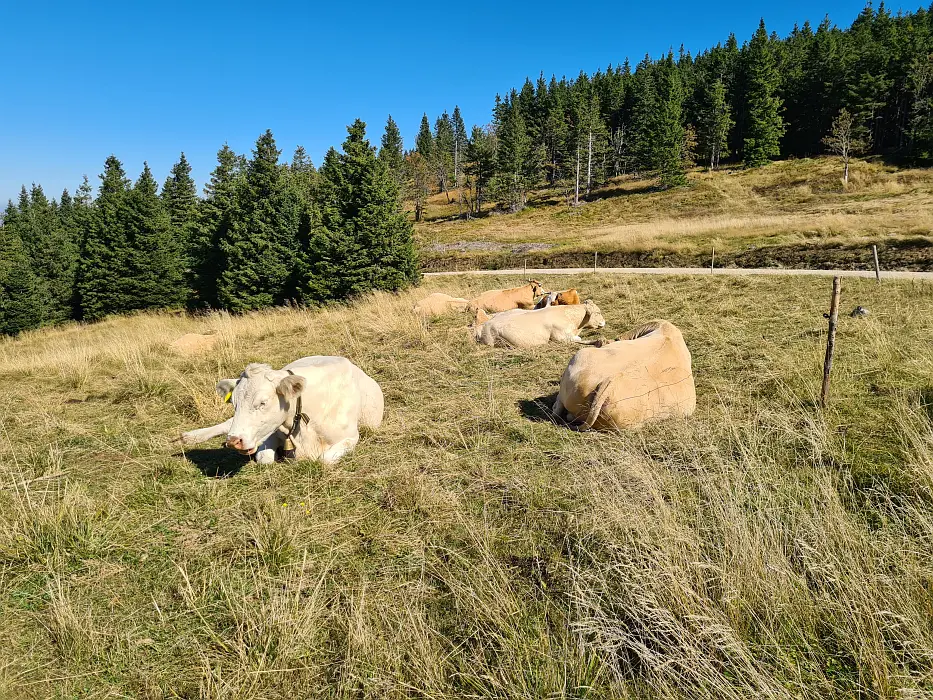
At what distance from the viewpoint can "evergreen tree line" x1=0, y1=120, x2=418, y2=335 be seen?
20.6m

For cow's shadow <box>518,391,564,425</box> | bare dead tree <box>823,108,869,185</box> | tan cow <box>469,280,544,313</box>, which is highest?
bare dead tree <box>823,108,869,185</box>

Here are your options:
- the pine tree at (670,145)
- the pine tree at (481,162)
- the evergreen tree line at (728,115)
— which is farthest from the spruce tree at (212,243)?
the pine tree at (670,145)

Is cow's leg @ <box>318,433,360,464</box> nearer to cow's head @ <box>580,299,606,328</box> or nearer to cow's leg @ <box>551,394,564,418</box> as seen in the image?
Answer: cow's leg @ <box>551,394,564,418</box>

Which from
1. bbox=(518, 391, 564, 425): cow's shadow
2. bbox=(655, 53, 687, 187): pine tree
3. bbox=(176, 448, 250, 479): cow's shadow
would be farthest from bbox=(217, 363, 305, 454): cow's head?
bbox=(655, 53, 687, 187): pine tree

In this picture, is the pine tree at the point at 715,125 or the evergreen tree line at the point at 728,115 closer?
the evergreen tree line at the point at 728,115

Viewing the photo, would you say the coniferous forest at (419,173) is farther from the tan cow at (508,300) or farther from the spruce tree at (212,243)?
the tan cow at (508,300)

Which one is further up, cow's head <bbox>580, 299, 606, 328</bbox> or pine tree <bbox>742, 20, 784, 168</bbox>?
pine tree <bbox>742, 20, 784, 168</bbox>

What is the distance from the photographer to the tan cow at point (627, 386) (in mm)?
5488

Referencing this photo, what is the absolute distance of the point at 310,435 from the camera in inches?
199

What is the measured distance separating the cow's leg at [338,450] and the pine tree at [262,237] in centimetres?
2081

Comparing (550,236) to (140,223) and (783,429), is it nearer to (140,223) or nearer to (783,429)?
(140,223)

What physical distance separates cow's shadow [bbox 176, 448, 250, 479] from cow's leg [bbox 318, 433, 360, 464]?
0.86m

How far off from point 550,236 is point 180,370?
138 ft

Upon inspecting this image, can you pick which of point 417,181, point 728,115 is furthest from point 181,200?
point 728,115
